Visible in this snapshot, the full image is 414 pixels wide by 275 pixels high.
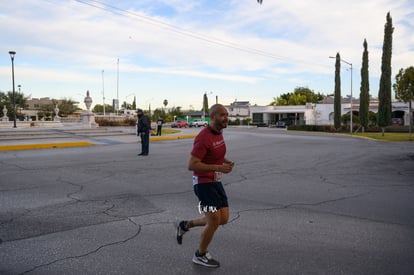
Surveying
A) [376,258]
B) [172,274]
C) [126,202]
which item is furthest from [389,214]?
[126,202]

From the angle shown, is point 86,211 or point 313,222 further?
point 86,211

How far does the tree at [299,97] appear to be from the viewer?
10106 centimetres

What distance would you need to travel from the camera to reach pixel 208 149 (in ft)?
12.7

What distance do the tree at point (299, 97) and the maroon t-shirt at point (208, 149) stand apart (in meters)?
99.6

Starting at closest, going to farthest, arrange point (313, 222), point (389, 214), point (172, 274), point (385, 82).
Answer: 1. point (172, 274)
2. point (313, 222)
3. point (389, 214)
4. point (385, 82)

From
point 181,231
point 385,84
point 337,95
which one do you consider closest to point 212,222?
point 181,231

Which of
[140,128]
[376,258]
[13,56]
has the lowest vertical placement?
[376,258]

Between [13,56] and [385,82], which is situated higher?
[13,56]

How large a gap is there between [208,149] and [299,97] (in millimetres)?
101151

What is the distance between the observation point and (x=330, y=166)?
38.9 ft

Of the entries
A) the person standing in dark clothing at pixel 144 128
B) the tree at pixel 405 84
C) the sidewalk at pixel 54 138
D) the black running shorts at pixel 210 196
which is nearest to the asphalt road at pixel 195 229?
the black running shorts at pixel 210 196

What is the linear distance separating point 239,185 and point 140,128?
7065 millimetres

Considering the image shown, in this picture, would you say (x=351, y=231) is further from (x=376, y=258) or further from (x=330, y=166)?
(x=330, y=166)

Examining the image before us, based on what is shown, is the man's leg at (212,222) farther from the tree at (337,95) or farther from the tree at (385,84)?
the tree at (337,95)
